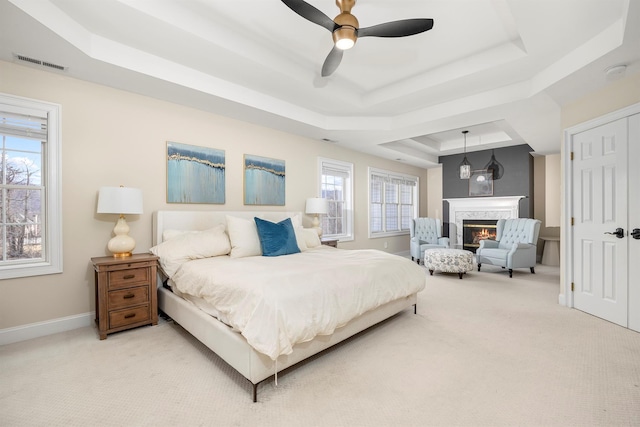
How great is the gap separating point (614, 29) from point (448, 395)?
324cm

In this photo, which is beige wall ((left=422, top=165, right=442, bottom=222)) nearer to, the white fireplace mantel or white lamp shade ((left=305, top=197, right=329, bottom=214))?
the white fireplace mantel

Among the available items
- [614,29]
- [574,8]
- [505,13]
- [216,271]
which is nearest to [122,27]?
[216,271]

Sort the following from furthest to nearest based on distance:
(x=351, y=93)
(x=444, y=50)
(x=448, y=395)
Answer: (x=351, y=93), (x=444, y=50), (x=448, y=395)

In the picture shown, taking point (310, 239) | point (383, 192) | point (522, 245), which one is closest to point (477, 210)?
point (522, 245)

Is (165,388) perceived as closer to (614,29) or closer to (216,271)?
(216,271)

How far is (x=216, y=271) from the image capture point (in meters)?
2.42

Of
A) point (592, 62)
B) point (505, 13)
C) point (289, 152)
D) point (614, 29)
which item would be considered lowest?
point (289, 152)

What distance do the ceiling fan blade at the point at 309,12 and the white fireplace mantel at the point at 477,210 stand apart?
6431mm

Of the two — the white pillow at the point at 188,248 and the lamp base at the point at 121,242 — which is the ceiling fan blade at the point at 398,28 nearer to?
the white pillow at the point at 188,248

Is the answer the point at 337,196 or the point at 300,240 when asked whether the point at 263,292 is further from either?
the point at 337,196

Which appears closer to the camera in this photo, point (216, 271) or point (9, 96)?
point (216, 271)

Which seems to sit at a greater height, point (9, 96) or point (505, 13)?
point (505, 13)

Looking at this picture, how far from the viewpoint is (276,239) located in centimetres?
336

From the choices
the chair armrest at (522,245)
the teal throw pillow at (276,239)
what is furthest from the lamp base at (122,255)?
the chair armrest at (522,245)
